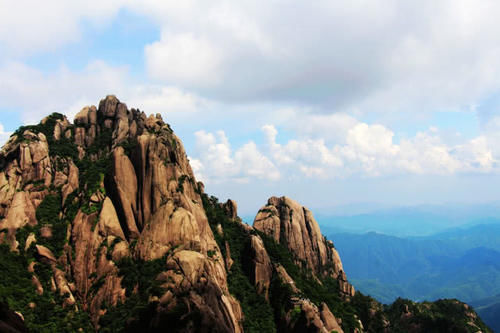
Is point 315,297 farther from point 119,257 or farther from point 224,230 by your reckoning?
→ point 119,257

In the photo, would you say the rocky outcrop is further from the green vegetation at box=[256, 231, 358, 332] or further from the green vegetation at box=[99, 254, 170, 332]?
the green vegetation at box=[99, 254, 170, 332]

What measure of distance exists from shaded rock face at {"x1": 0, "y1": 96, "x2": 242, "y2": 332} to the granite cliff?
20 centimetres

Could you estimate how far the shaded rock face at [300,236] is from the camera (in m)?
112

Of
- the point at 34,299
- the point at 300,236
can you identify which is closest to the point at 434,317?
the point at 300,236

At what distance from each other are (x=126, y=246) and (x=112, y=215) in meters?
6.68

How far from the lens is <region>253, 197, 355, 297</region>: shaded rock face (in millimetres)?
111812

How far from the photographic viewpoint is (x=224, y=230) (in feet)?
281

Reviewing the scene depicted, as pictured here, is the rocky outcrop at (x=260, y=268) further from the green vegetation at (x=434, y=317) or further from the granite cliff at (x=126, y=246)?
the green vegetation at (x=434, y=317)

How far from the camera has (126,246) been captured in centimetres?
6181

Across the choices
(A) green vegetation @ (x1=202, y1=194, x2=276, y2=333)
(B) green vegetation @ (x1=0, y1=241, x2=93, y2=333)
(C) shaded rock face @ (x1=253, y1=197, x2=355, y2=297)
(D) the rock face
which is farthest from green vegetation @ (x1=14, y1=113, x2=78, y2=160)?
(D) the rock face

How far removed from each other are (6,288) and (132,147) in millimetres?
33659

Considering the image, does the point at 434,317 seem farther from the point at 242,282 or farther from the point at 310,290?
the point at 242,282

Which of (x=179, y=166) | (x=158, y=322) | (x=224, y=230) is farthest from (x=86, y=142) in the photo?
(x=158, y=322)

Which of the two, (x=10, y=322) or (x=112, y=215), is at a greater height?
(x=112, y=215)
